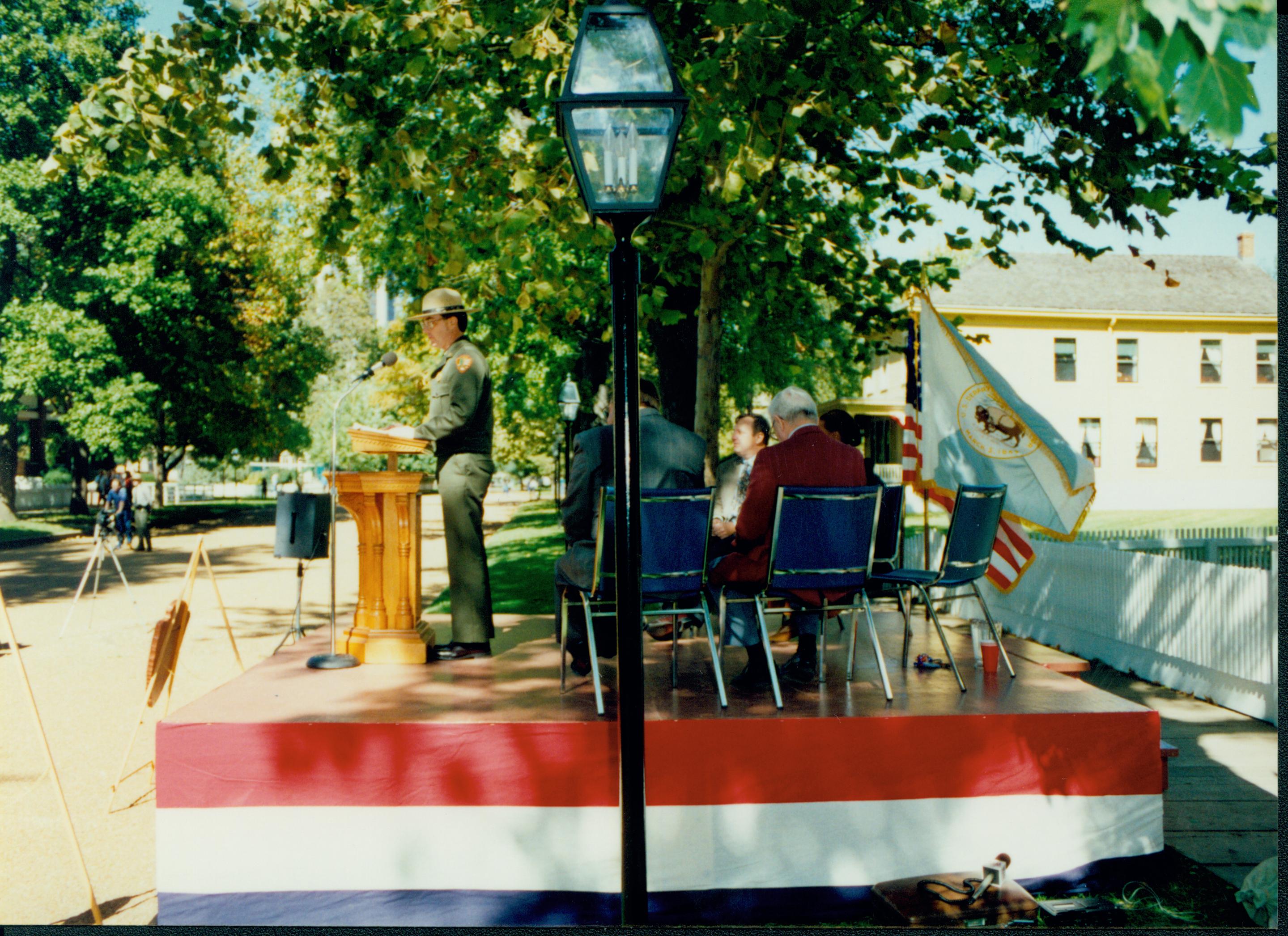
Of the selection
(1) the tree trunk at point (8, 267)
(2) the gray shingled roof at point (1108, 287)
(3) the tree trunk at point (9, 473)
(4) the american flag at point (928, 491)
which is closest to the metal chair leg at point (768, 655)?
(4) the american flag at point (928, 491)

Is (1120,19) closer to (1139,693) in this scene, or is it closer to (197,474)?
(1139,693)

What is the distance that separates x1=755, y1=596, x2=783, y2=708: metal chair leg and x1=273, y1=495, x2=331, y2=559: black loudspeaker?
10.6 ft

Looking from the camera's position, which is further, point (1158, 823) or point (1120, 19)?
point (1158, 823)

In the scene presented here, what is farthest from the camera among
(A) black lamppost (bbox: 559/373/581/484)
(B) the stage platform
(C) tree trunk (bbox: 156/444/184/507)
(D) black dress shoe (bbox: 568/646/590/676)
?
(C) tree trunk (bbox: 156/444/184/507)

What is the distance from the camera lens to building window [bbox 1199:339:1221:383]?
3581 cm

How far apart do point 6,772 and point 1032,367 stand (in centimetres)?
3752

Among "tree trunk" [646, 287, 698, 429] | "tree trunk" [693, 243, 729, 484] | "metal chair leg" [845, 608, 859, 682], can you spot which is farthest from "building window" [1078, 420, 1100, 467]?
"metal chair leg" [845, 608, 859, 682]

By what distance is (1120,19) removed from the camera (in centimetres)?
204

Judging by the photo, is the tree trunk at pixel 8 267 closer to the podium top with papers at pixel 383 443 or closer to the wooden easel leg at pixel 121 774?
the wooden easel leg at pixel 121 774

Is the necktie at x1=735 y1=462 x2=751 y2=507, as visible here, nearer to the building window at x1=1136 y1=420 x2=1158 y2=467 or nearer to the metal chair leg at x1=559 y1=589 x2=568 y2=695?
the metal chair leg at x1=559 y1=589 x2=568 y2=695

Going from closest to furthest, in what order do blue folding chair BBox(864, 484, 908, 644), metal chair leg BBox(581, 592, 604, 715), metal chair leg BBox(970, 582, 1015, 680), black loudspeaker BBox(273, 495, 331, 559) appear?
metal chair leg BBox(581, 592, 604, 715) → metal chair leg BBox(970, 582, 1015, 680) → blue folding chair BBox(864, 484, 908, 644) → black loudspeaker BBox(273, 495, 331, 559)

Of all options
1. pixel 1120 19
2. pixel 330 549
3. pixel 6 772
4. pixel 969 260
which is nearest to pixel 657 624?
pixel 330 549

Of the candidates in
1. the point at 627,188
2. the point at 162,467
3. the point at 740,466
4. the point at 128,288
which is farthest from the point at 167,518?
the point at 627,188

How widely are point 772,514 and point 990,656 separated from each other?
1473 millimetres
